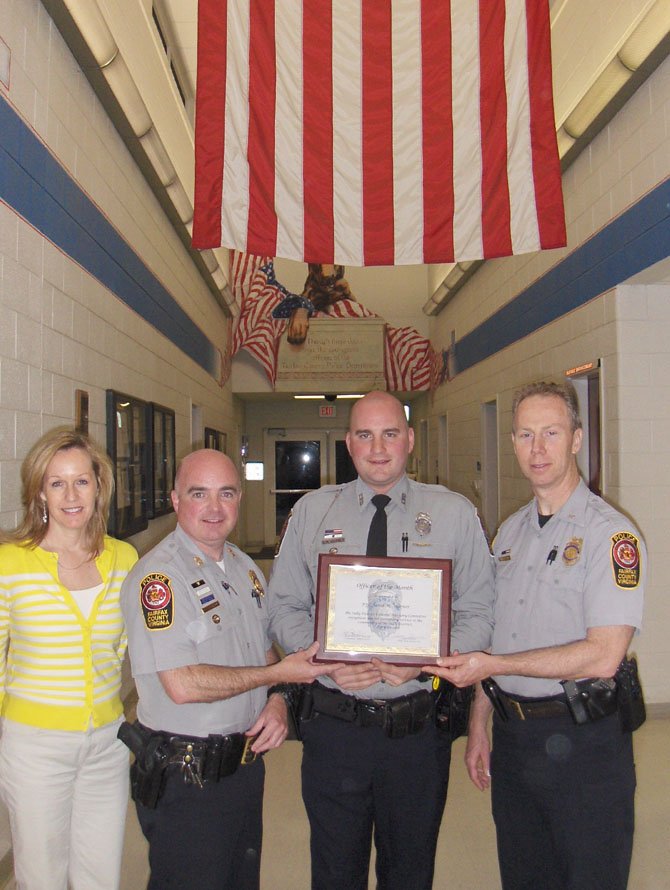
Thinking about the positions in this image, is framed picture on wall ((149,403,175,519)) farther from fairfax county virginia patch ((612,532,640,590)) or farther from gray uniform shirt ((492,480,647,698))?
fairfax county virginia patch ((612,532,640,590))

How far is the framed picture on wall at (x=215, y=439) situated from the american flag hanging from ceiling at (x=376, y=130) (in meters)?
4.94

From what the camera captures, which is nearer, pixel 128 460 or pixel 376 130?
pixel 376 130

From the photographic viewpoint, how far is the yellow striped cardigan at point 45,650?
182 cm

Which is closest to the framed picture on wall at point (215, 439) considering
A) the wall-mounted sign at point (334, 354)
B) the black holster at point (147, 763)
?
the wall-mounted sign at point (334, 354)

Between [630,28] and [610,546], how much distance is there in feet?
10.9

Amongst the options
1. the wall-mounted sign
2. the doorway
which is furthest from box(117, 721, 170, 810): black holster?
the doorway

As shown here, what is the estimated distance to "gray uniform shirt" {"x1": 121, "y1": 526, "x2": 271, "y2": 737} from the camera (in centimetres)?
179

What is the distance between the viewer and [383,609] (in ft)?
6.53

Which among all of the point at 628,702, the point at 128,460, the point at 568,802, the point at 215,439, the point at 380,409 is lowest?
the point at 568,802

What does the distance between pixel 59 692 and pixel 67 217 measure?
2.52 m

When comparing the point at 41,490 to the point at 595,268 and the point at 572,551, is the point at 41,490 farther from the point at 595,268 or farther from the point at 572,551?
the point at 595,268

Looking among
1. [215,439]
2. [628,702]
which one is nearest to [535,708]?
[628,702]

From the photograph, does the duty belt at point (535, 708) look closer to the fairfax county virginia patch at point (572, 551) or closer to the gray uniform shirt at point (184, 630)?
the fairfax county virginia patch at point (572, 551)

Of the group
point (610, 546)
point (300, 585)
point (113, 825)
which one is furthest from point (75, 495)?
point (610, 546)
